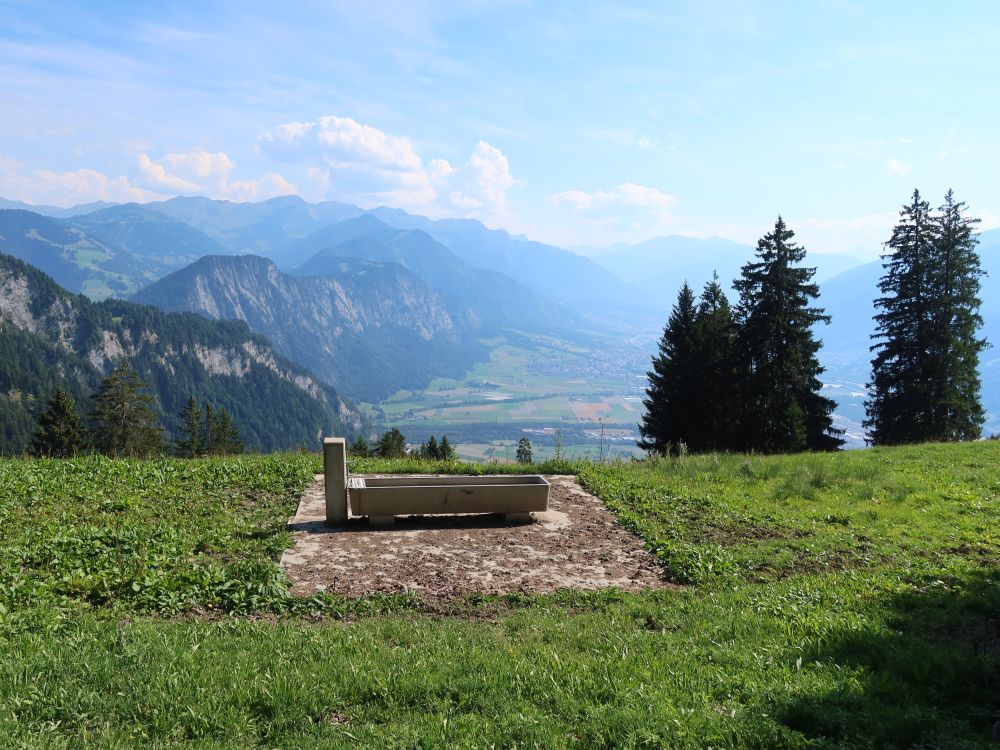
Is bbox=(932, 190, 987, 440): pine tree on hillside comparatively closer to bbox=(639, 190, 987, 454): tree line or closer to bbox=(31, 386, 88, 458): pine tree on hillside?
bbox=(639, 190, 987, 454): tree line

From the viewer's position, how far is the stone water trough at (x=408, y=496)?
9.94 metres

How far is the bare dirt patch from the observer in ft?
25.5

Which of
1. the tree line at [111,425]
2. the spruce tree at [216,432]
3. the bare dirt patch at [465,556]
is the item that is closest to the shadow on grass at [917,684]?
the bare dirt patch at [465,556]

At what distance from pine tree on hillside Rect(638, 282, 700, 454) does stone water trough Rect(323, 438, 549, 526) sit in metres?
26.7

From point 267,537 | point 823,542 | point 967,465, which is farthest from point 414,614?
point 967,465

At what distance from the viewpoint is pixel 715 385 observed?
37688mm

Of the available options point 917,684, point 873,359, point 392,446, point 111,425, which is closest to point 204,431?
point 111,425

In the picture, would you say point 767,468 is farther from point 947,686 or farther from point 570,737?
point 570,737

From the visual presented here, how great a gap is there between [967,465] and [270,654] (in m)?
16.3

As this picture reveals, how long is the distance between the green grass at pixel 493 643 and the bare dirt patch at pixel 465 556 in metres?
0.40

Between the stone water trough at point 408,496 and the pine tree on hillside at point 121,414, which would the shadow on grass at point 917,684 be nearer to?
the stone water trough at point 408,496

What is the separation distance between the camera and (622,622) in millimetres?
6527

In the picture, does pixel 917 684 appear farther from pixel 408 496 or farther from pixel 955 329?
pixel 955 329

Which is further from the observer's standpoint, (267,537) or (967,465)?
(967,465)
